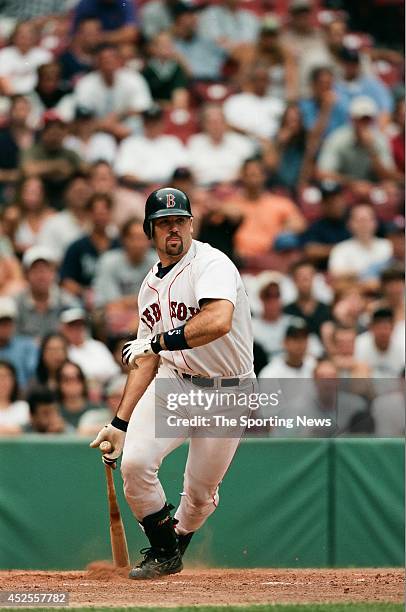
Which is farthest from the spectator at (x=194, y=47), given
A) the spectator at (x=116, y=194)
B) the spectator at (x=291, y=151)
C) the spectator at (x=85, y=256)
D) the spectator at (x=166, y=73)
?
the spectator at (x=85, y=256)

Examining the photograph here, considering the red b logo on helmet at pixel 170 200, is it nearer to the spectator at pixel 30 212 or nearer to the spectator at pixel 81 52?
the spectator at pixel 30 212

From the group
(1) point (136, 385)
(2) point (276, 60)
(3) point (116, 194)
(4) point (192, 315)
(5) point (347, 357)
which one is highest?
(2) point (276, 60)

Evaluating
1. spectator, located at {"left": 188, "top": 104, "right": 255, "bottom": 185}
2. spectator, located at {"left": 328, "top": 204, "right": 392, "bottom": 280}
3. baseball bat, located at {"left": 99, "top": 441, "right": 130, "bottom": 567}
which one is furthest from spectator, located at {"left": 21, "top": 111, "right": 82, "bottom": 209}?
baseball bat, located at {"left": 99, "top": 441, "right": 130, "bottom": 567}

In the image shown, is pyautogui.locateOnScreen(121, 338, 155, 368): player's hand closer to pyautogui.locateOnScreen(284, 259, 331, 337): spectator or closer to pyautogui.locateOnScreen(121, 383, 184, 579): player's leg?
pyautogui.locateOnScreen(121, 383, 184, 579): player's leg

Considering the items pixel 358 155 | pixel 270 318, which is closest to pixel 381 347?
pixel 270 318

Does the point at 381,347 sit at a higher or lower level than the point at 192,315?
lower

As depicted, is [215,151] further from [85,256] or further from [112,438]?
[112,438]

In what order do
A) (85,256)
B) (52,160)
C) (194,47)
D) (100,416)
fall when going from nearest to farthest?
(100,416), (85,256), (52,160), (194,47)

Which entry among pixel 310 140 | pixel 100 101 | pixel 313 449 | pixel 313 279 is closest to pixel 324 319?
pixel 313 279

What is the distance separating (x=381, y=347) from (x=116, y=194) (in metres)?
1.94

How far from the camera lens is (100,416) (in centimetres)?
601

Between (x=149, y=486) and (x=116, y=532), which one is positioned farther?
(x=116, y=532)

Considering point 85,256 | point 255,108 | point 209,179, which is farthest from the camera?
point 255,108

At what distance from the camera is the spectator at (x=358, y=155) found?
8.80m
